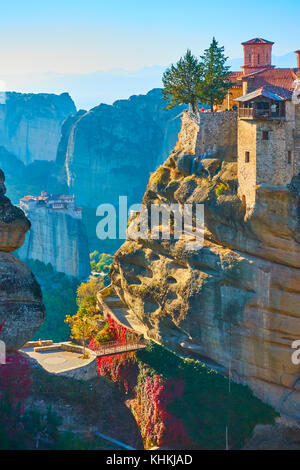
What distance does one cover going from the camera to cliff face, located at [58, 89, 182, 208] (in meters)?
159

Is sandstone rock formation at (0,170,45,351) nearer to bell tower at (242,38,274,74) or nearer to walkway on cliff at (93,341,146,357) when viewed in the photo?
walkway on cliff at (93,341,146,357)

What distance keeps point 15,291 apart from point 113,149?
112072mm

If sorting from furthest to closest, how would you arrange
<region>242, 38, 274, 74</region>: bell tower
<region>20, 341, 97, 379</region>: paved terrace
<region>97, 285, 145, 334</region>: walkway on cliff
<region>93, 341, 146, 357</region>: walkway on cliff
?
<region>242, 38, 274, 74</region>: bell tower, <region>97, 285, 145, 334</region>: walkway on cliff, <region>93, 341, 146, 357</region>: walkway on cliff, <region>20, 341, 97, 379</region>: paved terrace

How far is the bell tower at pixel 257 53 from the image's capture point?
5900cm

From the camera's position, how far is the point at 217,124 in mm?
53906

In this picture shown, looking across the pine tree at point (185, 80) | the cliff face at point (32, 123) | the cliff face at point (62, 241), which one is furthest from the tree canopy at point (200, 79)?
the cliff face at point (32, 123)

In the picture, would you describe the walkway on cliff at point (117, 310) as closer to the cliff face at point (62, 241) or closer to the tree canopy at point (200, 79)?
the tree canopy at point (200, 79)

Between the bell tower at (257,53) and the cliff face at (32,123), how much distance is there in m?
131

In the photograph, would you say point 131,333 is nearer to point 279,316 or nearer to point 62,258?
point 279,316

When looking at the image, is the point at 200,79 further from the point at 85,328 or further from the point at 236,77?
the point at 85,328

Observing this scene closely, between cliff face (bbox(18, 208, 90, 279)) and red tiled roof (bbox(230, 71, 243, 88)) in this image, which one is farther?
cliff face (bbox(18, 208, 90, 279))

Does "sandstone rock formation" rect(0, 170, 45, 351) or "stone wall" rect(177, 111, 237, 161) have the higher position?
"stone wall" rect(177, 111, 237, 161)

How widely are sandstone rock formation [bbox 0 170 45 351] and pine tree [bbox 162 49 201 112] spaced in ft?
46.6

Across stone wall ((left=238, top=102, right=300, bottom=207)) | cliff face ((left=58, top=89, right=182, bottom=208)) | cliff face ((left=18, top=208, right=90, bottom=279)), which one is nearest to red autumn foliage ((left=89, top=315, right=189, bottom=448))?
stone wall ((left=238, top=102, right=300, bottom=207))
